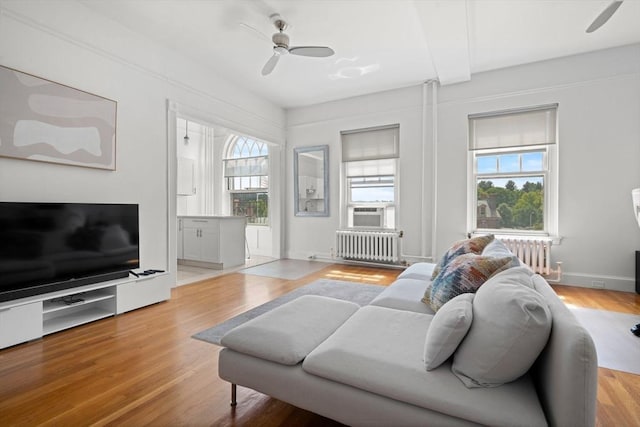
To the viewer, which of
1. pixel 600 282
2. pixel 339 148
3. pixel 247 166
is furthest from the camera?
pixel 247 166

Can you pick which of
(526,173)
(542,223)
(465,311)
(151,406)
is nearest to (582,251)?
(542,223)

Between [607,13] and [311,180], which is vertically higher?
[607,13]

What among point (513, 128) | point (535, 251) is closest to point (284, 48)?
point (513, 128)

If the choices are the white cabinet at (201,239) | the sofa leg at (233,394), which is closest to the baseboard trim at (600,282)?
the sofa leg at (233,394)

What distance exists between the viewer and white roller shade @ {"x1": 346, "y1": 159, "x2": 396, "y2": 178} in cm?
543

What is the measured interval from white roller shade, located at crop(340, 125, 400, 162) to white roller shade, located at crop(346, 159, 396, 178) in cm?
9

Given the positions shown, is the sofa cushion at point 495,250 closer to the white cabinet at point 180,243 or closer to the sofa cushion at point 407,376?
the sofa cushion at point 407,376

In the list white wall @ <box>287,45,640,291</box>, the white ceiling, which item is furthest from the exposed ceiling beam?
white wall @ <box>287,45,640,291</box>

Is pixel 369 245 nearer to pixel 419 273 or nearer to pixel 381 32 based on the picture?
pixel 419 273

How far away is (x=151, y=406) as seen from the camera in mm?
1667

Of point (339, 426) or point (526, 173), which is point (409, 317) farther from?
point (526, 173)

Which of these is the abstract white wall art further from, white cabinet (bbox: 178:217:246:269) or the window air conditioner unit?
the window air conditioner unit

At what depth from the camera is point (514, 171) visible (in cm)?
453

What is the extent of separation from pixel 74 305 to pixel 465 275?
3.15m
